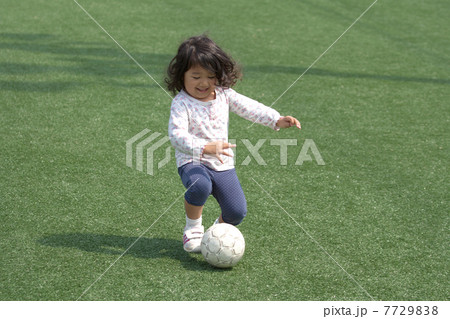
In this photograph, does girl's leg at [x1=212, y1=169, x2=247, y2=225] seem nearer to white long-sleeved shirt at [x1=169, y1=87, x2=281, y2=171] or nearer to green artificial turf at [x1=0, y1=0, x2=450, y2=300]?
white long-sleeved shirt at [x1=169, y1=87, x2=281, y2=171]

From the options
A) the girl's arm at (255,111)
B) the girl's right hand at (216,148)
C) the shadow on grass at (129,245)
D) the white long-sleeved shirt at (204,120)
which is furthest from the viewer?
the girl's arm at (255,111)

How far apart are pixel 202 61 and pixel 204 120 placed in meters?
0.33

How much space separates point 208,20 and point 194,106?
5.56 metres

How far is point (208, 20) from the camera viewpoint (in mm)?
8461

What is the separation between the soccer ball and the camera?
10.00 ft

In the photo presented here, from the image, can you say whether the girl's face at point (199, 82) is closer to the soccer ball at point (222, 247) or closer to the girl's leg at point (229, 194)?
the girl's leg at point (229, 194)

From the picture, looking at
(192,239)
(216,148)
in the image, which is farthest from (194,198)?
(216,148)

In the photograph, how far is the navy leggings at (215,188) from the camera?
3.12 meters

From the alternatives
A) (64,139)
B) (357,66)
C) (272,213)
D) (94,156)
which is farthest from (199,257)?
(357,66)

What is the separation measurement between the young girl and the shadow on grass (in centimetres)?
9

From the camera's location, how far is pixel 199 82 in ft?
10.3

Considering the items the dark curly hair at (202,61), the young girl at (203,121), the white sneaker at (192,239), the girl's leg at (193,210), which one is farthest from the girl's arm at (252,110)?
the white sneaker at (192,239)

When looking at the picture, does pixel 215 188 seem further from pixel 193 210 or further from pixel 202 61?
pixel 202 61

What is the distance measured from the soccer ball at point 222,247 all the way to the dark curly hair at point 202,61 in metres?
0.85
